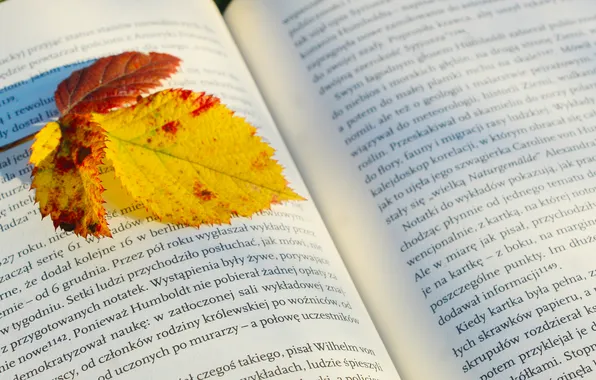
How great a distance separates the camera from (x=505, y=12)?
3.27 ft

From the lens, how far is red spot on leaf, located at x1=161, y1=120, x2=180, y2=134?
767 millimetres

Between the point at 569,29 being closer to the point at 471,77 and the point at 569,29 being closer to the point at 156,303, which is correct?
the point at 471,77

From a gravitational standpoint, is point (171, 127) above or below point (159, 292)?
above

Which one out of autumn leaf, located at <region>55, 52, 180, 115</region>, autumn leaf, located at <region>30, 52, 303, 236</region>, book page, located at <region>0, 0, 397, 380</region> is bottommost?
book page, located at <region>0, 0, 397, 380</region>

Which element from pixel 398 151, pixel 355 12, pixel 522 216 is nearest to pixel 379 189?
pixel 398 151

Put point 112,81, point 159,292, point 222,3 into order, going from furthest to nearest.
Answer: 1. point 222,3
2. point 112,81
3. point 159,292

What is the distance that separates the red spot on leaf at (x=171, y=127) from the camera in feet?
2.52

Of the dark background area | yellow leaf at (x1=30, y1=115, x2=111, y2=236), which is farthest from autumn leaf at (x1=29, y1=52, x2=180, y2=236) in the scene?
the dark background area

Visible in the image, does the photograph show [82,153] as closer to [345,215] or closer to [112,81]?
[112,81]

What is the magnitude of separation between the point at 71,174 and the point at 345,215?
0.35m

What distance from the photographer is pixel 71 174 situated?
0.73 meters

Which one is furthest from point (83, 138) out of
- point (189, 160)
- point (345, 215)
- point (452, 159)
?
point (452, 159)

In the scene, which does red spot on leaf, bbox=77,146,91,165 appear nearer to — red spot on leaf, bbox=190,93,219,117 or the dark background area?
red spot on leaf, bbox=190,93,219,117

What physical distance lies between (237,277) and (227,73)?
319mm
